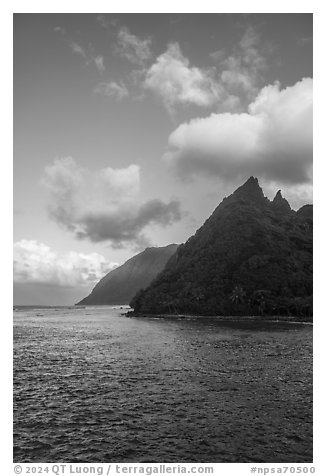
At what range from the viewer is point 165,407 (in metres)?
35.3

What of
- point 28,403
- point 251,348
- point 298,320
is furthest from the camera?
point 298,320

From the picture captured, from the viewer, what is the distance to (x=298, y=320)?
15238 centimetres

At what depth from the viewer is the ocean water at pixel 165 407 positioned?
2545cm

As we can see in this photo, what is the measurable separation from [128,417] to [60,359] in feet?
124

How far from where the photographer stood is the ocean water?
25453mm
